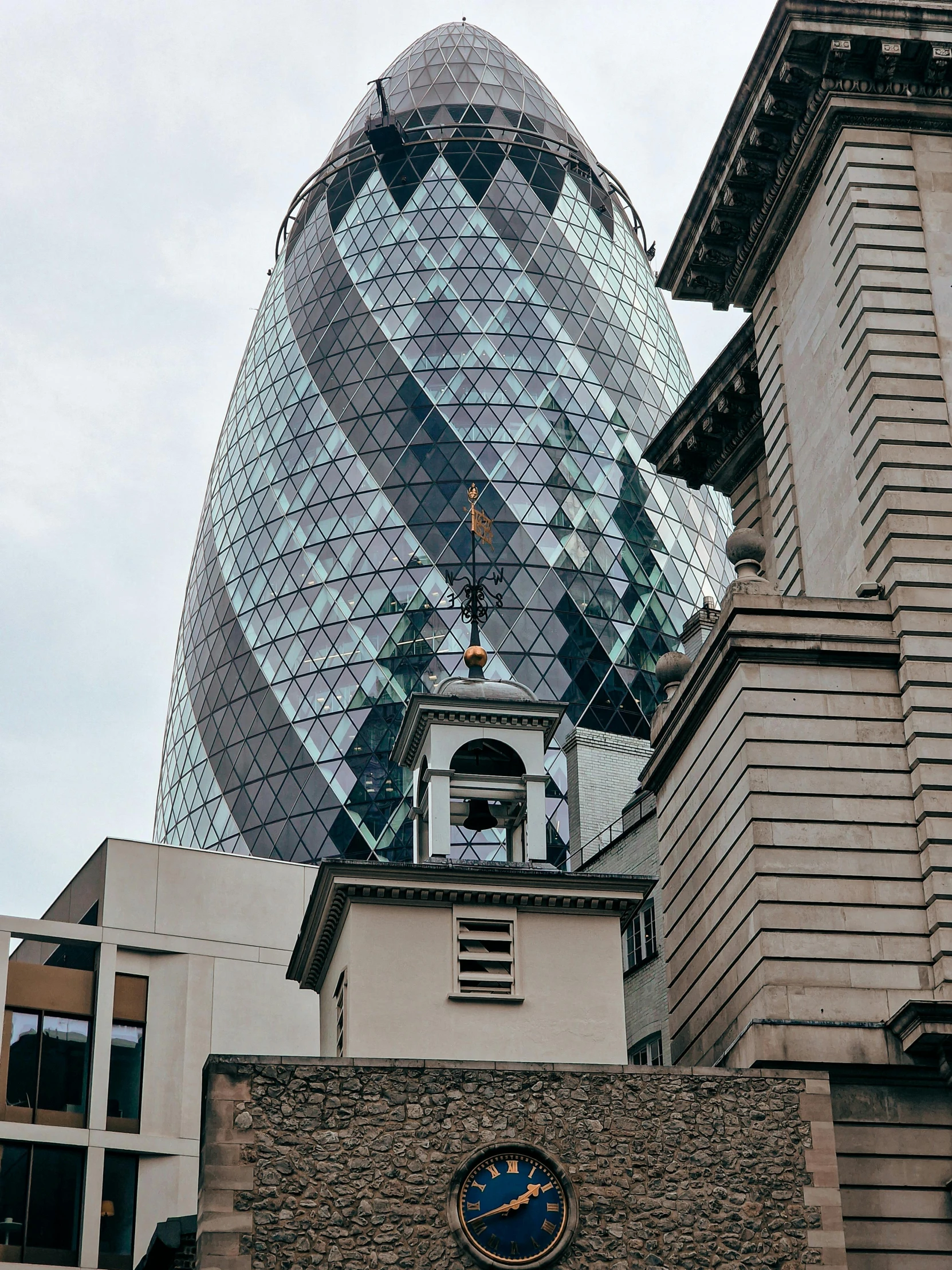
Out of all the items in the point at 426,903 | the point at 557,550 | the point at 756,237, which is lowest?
the point at 426,903

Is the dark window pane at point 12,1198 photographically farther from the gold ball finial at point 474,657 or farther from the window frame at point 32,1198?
the gold ball finial at point 474,657

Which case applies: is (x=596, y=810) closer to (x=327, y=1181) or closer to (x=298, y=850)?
(x=298, y=850)

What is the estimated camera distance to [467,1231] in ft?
68.5

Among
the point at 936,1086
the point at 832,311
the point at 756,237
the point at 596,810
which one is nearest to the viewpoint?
the point at 936,1086

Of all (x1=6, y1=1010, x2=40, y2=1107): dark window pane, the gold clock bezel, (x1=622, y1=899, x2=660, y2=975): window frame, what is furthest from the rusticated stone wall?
(x1=6, y1=1010, x2=40, y2=1107): dark window pane

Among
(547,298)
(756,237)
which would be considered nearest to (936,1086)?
(756,237)

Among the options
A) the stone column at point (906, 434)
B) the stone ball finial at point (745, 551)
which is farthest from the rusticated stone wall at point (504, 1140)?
the stone ball finial at point (745, 551)

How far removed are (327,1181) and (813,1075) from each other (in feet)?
18.5

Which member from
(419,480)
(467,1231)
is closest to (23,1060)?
(467,1231)

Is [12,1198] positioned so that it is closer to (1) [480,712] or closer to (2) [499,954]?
(1) [480,712]

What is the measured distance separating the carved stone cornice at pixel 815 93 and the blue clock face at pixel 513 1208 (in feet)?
50.8

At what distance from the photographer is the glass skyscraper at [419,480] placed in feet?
233

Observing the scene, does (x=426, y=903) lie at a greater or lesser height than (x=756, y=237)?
lesser

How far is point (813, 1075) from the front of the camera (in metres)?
22.2
